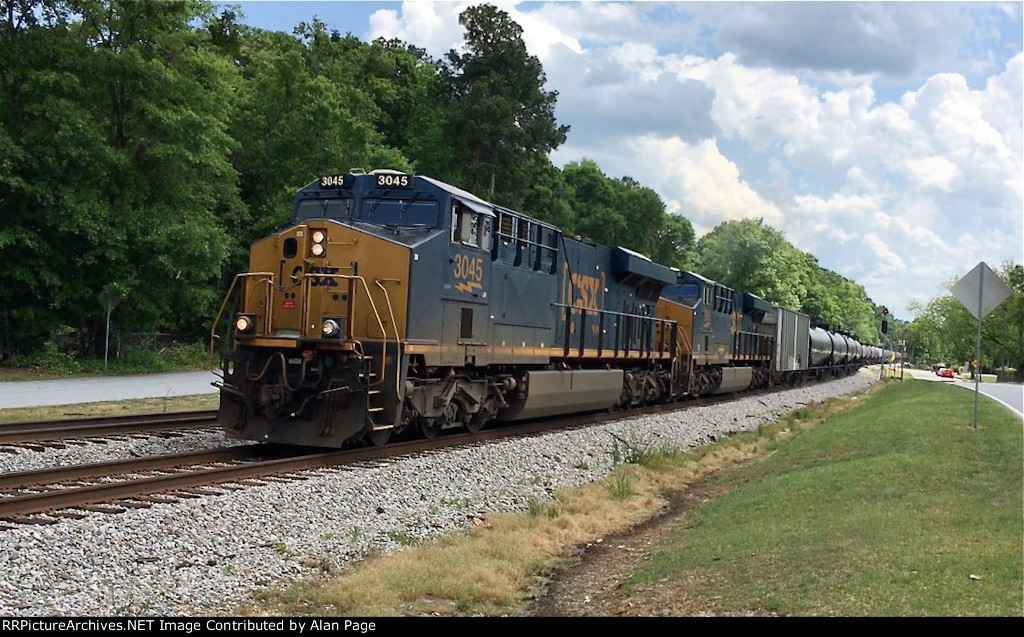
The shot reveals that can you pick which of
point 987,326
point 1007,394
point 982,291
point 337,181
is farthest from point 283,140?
point 987,326

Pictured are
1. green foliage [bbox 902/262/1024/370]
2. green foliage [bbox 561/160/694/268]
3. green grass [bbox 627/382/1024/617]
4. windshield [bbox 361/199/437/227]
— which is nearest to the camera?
→ green grass [bbox 627/382/1024/617]

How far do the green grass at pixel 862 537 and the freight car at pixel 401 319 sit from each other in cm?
416

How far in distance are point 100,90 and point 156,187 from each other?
3481 mm

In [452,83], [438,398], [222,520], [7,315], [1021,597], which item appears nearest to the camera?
[1021,597]

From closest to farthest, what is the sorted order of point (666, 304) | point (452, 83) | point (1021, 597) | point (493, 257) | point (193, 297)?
point (1021, 597)
point (493, 257)
point (666, 304)
point (193, 297)
point (452, 83)

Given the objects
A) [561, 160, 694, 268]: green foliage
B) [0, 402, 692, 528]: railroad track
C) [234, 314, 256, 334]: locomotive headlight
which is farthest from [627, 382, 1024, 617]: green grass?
[561, 160, 694, 268]: green foliage

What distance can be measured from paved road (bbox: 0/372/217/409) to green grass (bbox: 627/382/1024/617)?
1497cm

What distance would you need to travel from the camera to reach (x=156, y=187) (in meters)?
29.8

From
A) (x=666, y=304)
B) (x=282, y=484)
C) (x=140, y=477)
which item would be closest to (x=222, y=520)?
(x=282, y=484)

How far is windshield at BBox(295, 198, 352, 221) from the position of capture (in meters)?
13.4

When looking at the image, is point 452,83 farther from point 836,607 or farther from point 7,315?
point 836,607

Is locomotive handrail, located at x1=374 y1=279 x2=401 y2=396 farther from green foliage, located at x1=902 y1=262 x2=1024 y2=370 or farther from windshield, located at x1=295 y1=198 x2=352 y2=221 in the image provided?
green foliage, located at x1=902 y1=262 x2=1024 y2=370

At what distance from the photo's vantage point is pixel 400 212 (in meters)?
13.2

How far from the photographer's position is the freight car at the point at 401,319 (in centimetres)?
1155
